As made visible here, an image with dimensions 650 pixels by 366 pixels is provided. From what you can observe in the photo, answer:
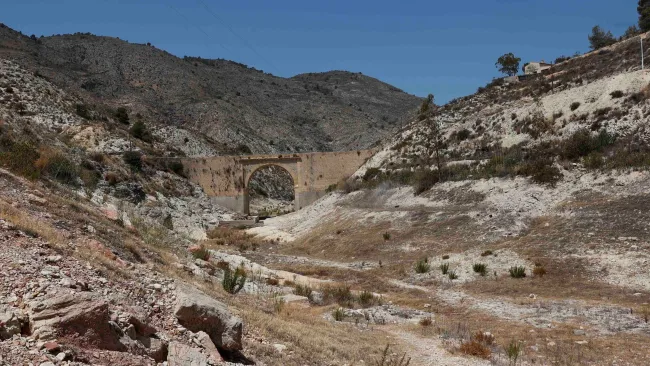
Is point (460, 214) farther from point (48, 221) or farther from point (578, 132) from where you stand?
point (48, 221)

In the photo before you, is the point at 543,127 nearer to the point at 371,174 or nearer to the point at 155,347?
the point at 371,174

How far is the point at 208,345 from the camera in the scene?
627 centimetres

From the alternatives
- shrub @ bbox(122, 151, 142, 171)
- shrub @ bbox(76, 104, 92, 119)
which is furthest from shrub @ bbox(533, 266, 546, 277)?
shrub @ bbox(76, 104, 92, 119)

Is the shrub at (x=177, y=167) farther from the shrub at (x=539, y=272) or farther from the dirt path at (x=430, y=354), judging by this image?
the dirt path at (x=430, y=354)

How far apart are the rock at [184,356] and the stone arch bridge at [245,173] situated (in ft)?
130

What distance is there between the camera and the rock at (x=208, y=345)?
6.11m

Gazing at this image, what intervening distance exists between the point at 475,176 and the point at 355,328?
19.7m

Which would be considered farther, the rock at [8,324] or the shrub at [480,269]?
the shrub at [480,269]

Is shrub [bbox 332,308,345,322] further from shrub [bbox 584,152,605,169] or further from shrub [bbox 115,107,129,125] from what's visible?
shrub [bbox 115,107,129,125]

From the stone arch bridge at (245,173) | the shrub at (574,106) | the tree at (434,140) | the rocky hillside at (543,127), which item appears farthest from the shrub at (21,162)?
the stone arch bridge at (245,173)

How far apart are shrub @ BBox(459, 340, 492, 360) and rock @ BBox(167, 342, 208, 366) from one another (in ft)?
17.2

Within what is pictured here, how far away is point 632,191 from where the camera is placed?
823 inches

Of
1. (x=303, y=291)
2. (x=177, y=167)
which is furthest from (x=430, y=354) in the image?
(x=177, y=167)

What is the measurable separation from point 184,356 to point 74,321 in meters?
1.28
